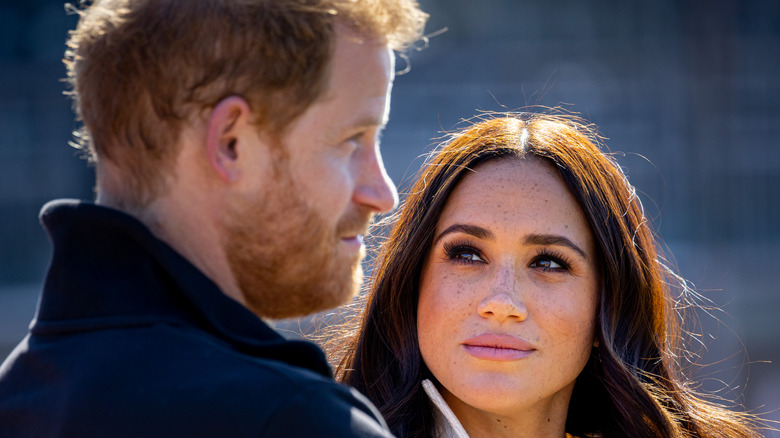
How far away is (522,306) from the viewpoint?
2338mm

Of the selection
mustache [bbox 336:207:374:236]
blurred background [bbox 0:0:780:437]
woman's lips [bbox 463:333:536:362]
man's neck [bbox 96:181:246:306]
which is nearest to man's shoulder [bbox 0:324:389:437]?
man's neck [bbox 96:181:246:306]

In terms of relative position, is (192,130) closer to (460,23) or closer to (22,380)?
(22,380)

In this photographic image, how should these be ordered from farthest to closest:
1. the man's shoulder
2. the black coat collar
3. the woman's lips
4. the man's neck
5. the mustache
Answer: the woman's lips → the mustache → the man's neck → the black coat collar → the man's shoulder

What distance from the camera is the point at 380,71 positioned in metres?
1.54

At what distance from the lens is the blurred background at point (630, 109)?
272 inches

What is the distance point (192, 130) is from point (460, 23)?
5.86 metres

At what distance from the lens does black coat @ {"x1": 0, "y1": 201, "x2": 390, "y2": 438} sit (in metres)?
1.18

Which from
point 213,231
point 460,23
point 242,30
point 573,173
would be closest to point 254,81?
point 242,30

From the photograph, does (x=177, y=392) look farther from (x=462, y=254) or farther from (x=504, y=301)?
(x=462, y=254)

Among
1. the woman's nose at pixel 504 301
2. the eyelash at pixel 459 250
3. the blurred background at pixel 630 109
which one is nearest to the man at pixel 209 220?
the woman's nose at pixel 504 301

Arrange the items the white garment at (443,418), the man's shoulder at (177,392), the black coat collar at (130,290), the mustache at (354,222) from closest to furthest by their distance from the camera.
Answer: the man's shoulder at (177,392) → the black coat collar at (130,290) → the mustache at (354,222) → the white garment at (443,418)

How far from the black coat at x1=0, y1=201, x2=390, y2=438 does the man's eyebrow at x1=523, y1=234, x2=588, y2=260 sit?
1.13 meters

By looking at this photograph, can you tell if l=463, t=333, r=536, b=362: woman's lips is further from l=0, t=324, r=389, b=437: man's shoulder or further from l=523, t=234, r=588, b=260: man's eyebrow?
l=0, t=324, r=389, b=437: man's shoulder

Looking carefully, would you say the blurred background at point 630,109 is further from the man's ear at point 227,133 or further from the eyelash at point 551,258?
the man's ear at point 227,133
